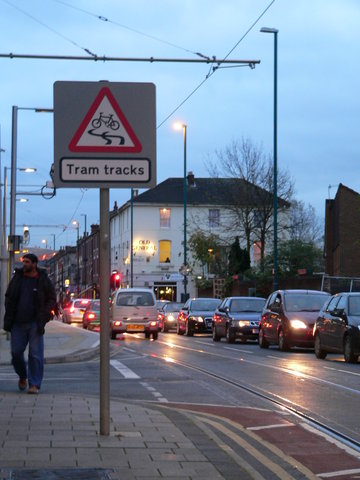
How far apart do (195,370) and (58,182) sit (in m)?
10.2

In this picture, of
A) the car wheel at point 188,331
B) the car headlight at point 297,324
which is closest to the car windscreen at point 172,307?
the car wheel at point 188,331

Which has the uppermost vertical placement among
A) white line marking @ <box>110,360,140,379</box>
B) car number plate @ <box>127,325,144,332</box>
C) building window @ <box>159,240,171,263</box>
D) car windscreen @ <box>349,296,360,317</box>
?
building window @ <box>159,240,171,263</box>

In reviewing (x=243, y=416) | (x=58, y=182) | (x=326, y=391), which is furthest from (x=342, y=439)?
(x=326, y=391)

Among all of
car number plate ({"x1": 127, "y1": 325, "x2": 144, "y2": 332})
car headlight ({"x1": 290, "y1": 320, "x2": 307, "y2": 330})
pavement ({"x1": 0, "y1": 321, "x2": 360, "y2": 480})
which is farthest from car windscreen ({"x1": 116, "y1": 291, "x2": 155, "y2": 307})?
pavement ({"x1": 0, "y1": 321, "x2": 360, "y2": 480})

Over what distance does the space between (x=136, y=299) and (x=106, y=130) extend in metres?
26.4

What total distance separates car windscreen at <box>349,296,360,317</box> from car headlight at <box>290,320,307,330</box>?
4395 mm

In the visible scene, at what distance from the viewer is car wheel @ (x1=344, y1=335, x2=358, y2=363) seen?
20.4m

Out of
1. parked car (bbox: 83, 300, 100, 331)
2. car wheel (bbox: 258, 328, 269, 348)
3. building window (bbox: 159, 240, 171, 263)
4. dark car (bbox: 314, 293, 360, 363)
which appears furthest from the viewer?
building window (bbox: 159, 240, 171, 263)

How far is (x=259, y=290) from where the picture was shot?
2190 inches

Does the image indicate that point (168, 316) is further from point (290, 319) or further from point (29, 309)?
point (29, 309)

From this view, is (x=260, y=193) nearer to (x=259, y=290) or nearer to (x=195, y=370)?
(x=259, y=290)

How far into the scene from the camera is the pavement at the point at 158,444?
7223mm

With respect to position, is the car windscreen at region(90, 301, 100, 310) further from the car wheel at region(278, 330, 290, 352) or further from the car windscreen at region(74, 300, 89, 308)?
A: the car wheel at region(278, 330, 290, 352)

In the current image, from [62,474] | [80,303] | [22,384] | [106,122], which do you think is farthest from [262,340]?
[80,303]
